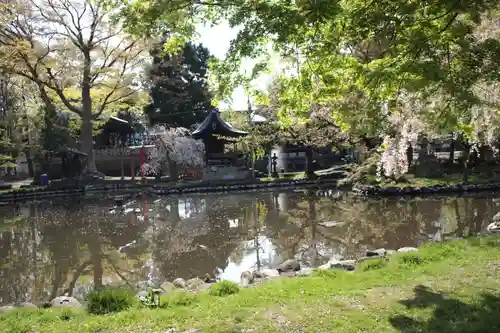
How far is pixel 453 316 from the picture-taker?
4.47 m

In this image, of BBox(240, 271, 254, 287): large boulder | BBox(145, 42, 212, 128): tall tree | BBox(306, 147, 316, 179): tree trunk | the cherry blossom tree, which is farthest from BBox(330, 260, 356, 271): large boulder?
BBox(145, 42, 212, 128): tall tree

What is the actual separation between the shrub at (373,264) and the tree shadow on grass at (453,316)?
191 centimetres

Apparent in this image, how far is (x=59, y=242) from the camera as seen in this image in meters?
14.1

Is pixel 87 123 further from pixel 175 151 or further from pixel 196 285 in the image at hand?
pixel 196 285

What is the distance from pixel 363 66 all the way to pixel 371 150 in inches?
704

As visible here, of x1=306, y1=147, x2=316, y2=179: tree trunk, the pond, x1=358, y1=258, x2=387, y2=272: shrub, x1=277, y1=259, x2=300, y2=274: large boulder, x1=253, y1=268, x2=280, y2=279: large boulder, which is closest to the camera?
x1=358, y1=258, x2=387, y2=272: shrub

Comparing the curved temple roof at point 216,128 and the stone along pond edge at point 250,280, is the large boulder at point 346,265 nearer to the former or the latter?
the stone along pond edge at point 250,280

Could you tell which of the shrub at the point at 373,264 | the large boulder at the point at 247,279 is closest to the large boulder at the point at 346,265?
the shrub at the point at 373,264

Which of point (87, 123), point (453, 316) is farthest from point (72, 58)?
point (453, 316)

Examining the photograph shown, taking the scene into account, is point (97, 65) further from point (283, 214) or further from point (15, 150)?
point (283, 214)

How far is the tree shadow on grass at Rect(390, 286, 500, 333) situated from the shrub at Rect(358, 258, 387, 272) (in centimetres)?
191

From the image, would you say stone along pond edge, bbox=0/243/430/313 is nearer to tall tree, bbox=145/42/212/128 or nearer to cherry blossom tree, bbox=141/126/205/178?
cherry blossom tree, bbox=141/126/205/178

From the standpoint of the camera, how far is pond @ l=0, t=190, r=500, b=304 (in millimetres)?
10344

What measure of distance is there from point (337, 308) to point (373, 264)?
2.51 meters
